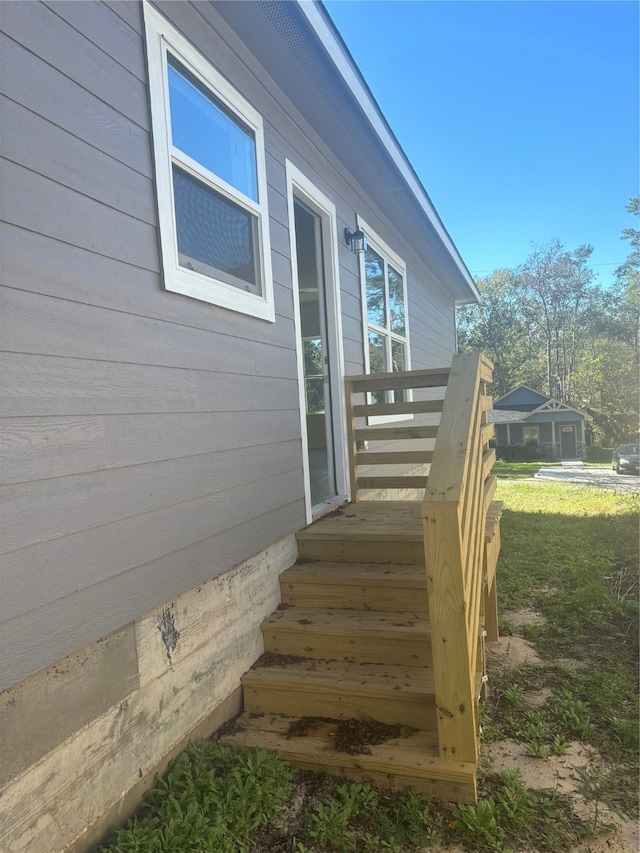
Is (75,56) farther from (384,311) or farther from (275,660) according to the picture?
(384,311)

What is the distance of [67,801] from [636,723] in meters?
2.39

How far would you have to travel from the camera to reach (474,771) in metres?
1.86

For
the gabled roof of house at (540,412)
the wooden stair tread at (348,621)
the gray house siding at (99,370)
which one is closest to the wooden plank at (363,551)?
the wooden stair tread at (348,621)

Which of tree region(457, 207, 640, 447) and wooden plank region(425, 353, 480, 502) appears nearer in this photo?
wooden plank region(425, 353, 480, 502)

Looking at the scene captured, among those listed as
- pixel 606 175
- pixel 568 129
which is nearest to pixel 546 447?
pixel 568 129

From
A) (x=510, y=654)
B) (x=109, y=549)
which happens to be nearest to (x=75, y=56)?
(x=109, y=549)

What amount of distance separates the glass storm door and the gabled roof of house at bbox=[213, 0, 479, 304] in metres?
0.60

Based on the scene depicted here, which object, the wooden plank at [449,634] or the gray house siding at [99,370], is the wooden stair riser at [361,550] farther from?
the wooden plank at [449,634]

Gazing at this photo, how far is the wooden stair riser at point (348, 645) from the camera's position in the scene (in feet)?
7.80

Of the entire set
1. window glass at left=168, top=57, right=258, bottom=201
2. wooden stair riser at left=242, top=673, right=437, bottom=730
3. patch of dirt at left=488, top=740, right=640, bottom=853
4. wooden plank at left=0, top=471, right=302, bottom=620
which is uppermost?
window glass at left=168, top=57, right=258, bottom=201

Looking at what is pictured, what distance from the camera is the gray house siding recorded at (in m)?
1.43

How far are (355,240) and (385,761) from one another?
153 inches

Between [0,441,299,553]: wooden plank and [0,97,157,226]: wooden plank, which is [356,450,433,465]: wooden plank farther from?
[0,97,157,226]: wooden plank

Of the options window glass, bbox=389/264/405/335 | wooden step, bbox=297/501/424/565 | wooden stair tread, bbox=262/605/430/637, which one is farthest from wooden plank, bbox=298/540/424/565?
window glass, bbox=389/264/405/335
